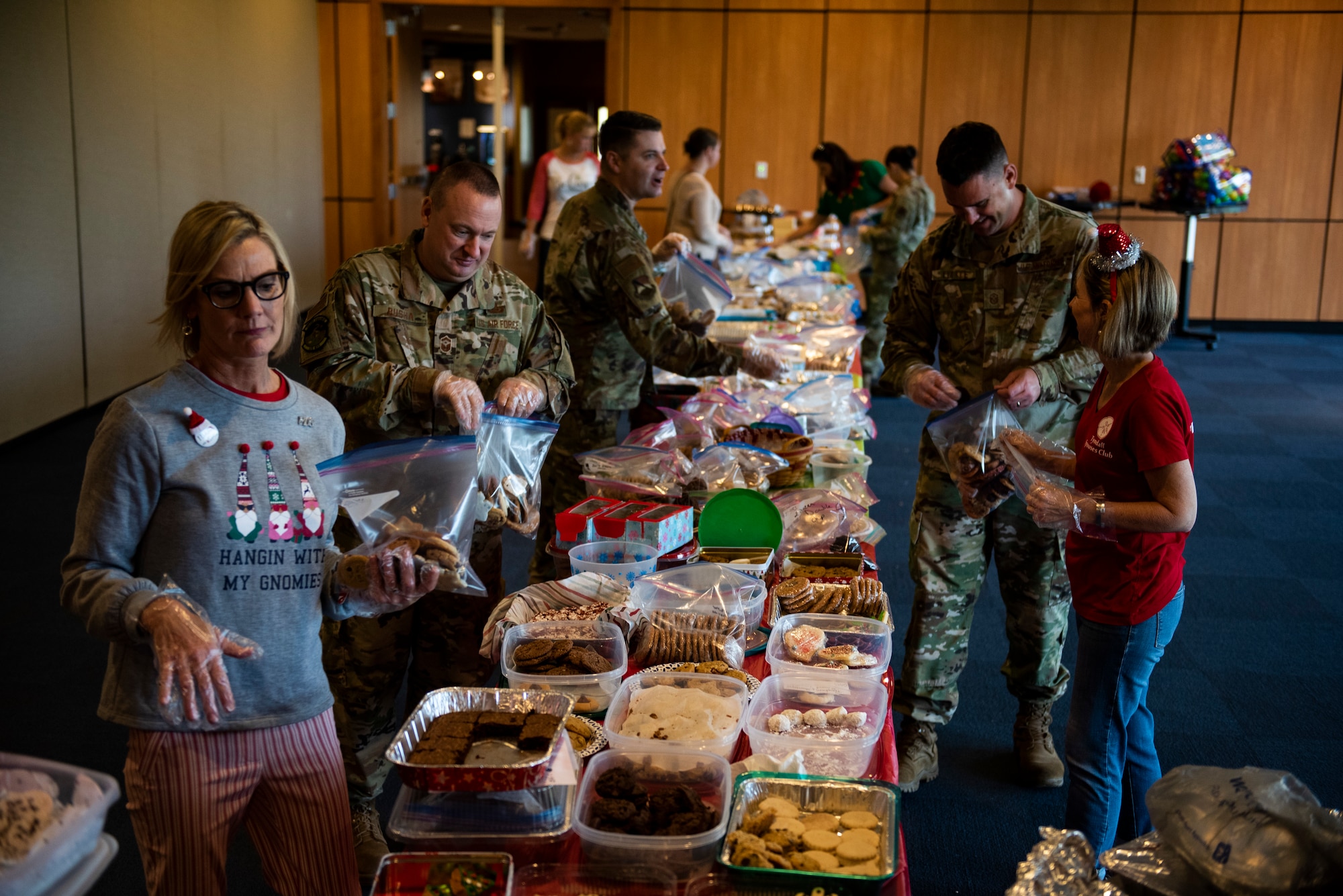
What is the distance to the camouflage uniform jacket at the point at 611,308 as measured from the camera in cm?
332

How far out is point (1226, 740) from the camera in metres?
3.22

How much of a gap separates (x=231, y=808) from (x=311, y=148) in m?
10.8

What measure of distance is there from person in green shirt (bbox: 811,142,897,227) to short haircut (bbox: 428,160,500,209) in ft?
21.2

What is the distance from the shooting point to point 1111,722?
7.12 feet

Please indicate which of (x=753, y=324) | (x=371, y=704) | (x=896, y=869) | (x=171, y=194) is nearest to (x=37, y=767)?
(x=896, y=869)

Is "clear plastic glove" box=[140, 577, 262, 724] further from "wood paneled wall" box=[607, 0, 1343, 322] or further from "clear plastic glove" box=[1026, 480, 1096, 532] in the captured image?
"wood paneled wall" box=[607, 0, 1343, 322]

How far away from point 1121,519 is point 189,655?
161 centimetres

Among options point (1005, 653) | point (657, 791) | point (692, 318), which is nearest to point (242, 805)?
point (657, 791)

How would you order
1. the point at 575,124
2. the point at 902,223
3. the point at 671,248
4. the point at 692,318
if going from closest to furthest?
1. the point at 692,318
2. the point at 671,248
3. the point at 902,223
4. the point at 575,124

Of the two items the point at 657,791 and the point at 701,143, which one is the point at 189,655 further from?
the point at 701,143

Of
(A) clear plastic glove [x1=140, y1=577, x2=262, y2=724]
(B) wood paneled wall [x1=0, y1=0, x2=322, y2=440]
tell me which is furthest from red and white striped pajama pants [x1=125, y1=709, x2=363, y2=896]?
(B) wood paneled wall [x1=0, y1=0, x2=322, y2=440]

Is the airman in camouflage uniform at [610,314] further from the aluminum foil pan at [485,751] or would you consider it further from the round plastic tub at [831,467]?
the aluminum foil pan at [485,751]

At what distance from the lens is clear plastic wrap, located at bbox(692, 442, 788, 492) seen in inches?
112

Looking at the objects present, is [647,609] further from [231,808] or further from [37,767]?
[37,767]
